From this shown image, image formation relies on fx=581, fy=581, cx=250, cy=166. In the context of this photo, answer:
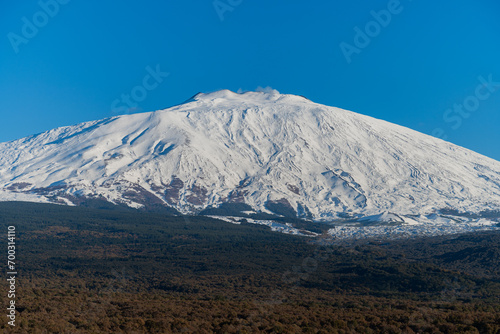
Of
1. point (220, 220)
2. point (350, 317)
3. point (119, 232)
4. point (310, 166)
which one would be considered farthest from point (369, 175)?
point (350, 317)

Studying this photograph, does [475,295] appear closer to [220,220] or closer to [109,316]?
[109,316]

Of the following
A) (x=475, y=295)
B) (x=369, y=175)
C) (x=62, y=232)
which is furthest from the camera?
(x=369, y=175)

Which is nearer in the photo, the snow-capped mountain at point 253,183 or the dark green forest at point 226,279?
the dark green forest at point 226,279

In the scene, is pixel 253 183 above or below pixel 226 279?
above

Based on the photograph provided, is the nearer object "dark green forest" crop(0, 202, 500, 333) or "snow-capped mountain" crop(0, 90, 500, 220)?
"dark green forest" crop(0, 202, 500, 333)

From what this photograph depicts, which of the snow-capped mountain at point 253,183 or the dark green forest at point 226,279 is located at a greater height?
the snow-capped mountain at point 253,183

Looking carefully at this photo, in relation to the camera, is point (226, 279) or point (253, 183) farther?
point (253, 183)

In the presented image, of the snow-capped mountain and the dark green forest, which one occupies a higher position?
the snow-capped mountain

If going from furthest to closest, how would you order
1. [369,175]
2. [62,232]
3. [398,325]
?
[369,175] → [62,232] → [398,325]
